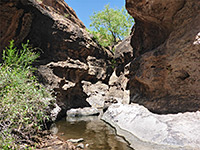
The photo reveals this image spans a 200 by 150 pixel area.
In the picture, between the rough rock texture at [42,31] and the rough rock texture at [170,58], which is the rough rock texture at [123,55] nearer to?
the rough rock texture at [42,31]

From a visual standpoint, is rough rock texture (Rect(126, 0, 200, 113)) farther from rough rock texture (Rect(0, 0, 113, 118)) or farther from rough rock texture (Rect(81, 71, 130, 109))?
rough rock texture (Rect(0, 0, 113, 118))

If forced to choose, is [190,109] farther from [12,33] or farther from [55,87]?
[12,33]

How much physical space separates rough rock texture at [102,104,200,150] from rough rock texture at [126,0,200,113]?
3.33 feet

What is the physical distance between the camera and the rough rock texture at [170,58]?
647cm

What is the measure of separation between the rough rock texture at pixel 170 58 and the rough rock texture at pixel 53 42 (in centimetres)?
578

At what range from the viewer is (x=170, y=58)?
7.58 meters

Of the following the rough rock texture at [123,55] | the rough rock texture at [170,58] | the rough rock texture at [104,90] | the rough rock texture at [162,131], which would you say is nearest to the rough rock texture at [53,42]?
the rough rock texture at [104,90]

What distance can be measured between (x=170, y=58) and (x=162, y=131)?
12.8 ft

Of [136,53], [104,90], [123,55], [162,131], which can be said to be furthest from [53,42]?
[162,131]

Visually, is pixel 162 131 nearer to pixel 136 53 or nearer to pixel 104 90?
pixel 136 53

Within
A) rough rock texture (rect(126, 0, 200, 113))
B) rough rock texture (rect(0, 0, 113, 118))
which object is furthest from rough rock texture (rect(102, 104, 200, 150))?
rough rock texture (rect(0, 0, 113, 118))

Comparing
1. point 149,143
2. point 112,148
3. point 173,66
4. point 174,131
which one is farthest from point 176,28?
point 112,148

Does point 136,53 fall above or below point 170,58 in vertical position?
above

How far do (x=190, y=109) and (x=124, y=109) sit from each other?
364cm
